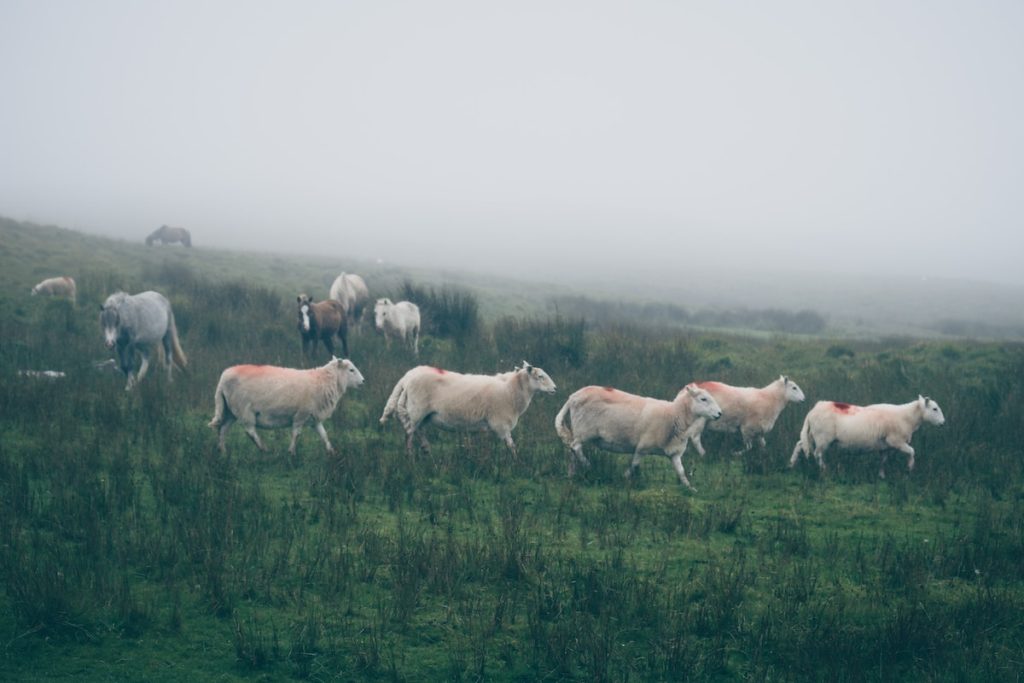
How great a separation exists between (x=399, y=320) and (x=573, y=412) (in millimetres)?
9466

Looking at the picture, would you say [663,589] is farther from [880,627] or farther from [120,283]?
[120,283]

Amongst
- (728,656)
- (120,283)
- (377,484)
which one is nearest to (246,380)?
(377,484)

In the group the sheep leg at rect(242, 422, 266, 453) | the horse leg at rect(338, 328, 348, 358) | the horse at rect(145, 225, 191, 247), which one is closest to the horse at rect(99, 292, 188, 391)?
the horse leg at rect(338, 328, 348, 358)

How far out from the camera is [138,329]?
15664mm

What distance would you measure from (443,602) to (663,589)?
6.66ft

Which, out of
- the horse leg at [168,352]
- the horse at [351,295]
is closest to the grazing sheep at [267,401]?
the horse leg at [168,352]

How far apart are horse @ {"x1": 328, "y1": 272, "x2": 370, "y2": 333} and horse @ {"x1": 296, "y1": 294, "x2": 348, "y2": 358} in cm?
250

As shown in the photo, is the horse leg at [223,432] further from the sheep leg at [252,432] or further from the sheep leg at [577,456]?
the sheep leg at [577,456]

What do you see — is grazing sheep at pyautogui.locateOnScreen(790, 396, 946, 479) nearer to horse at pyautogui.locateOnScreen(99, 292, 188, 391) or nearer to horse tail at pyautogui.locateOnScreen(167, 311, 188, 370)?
horse at pyautogui.locateOnScreen(99, 292, 188, 391)

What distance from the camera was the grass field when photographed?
6352 mm

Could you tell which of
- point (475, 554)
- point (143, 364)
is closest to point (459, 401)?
point (475, 554)

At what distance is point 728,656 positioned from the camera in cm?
664

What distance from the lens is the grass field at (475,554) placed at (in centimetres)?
635

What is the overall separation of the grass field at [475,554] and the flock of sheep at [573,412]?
385 millimetres
